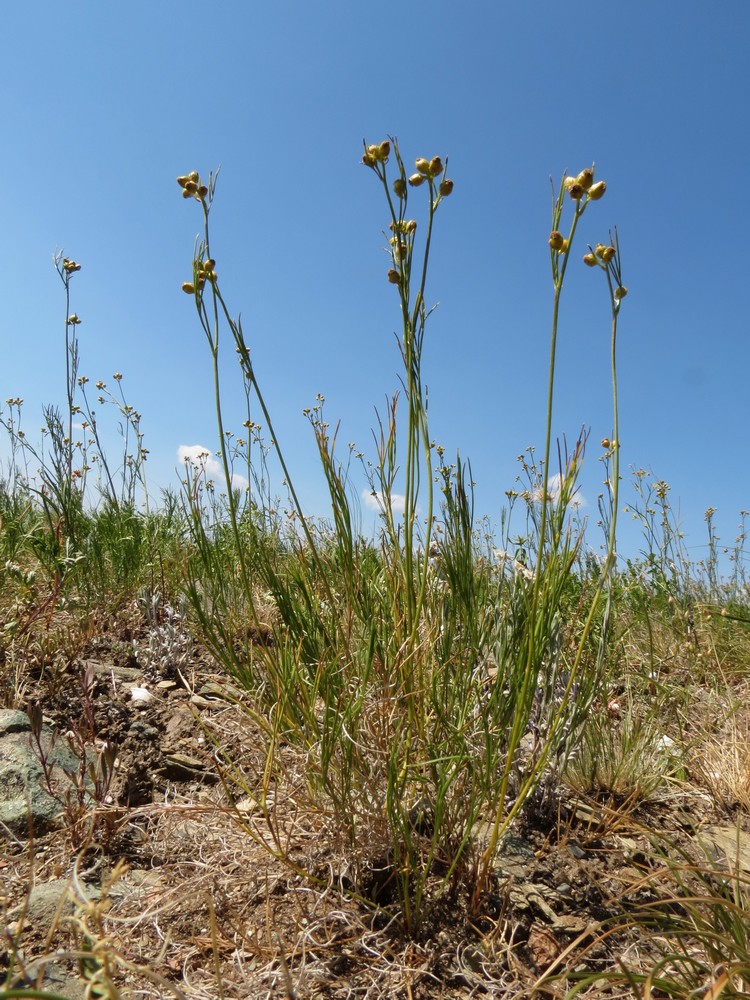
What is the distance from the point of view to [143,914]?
144 cm

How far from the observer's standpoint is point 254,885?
1.61 m

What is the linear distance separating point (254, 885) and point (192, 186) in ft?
6.23

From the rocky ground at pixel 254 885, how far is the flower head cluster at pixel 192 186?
4.71 ft

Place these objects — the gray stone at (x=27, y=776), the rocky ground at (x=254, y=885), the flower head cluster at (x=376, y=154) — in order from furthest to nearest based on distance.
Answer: the gray stone at (x=27, y=776) < the flower head cluster at (x=376, y=154) < the rocky ground at (x=254, y=885)

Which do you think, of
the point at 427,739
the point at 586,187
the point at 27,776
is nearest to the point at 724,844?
the point at 427,739

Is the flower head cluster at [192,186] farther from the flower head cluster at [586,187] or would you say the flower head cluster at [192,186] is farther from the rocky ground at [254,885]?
the rocky ground at [254,885]

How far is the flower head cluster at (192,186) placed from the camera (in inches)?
70.4

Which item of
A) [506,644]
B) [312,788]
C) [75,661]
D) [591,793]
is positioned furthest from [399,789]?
[75,661]

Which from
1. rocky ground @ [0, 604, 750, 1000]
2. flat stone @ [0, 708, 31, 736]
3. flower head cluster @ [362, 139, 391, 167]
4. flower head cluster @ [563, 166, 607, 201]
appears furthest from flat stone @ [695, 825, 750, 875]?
flat stone @ [0, 708, 31, 736]

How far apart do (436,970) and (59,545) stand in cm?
254

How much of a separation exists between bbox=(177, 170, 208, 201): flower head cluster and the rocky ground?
144 centimetres

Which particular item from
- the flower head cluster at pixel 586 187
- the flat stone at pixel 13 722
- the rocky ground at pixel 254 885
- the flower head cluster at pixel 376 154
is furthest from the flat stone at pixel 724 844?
the flat stone at pixel 13 722

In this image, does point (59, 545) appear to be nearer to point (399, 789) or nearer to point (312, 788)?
point (312, 788)

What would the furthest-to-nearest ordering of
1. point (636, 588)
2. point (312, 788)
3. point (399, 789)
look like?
point (636, 588) < point (312, 788) < point (399, 789)
